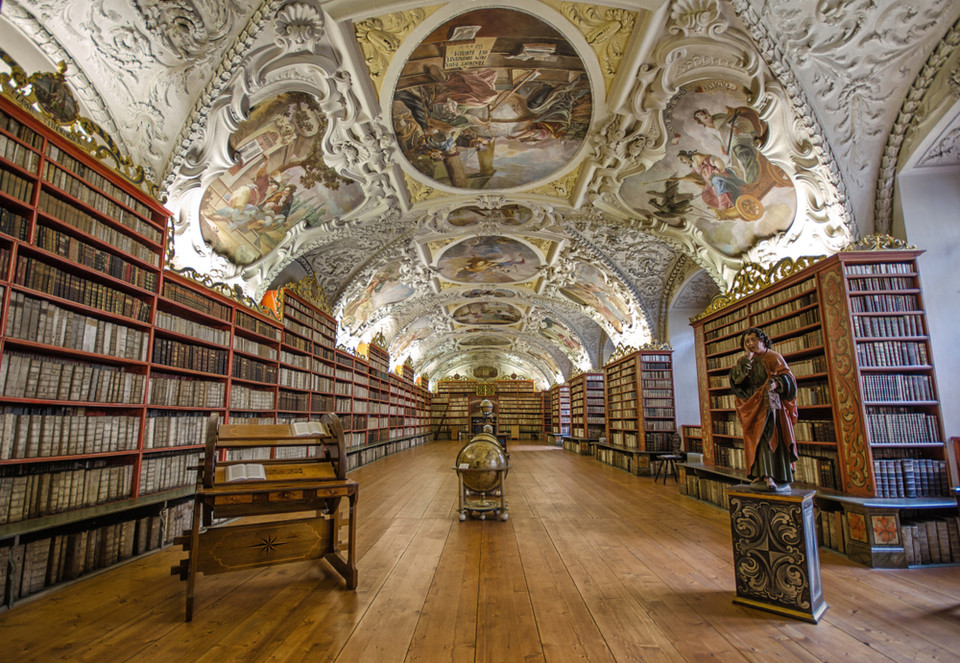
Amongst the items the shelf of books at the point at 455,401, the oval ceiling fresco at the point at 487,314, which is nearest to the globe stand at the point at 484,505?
the oval ceiling fresco at the point at 487,314

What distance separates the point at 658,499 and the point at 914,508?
3.93 metres

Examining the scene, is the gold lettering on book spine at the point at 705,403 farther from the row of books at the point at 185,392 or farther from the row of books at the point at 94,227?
the row of books at the point at 94,227

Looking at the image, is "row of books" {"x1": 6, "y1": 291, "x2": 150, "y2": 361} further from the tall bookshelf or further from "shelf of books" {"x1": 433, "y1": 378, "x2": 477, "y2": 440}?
"shelf of books" {"x1": 433, "y1": 378, "x2": 477, "y2": 440}

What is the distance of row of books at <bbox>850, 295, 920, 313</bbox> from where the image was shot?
5309mm

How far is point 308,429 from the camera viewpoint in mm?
4086

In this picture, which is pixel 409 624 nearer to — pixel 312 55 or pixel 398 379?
pixel 312 55

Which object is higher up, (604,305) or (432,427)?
(604,305)

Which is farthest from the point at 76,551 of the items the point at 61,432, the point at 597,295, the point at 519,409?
the point at 519,409

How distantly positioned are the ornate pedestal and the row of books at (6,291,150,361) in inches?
231

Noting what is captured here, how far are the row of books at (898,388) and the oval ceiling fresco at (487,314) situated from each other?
46.1 feet

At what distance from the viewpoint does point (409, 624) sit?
10.3 ft

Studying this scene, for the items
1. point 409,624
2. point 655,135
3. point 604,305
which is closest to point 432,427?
point 604,305

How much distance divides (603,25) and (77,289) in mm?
6176

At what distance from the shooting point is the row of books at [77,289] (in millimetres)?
3896
